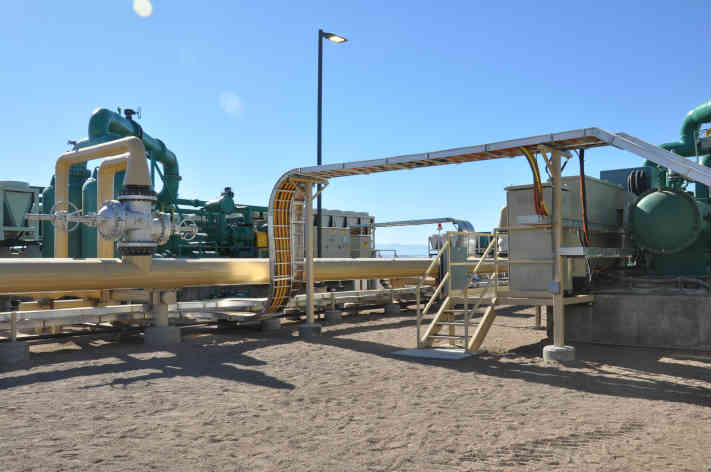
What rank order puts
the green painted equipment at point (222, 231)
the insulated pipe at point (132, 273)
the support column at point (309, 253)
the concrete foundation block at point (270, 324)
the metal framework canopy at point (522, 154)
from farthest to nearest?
the green painted equipment at point (222, 231), the concrete foundation block at point (270, 324), the support column at point (309, 253), the insulated pipe at point (132, 273), the metal framework canopy at point (522, 154)

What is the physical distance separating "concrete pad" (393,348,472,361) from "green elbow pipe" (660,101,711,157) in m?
11.2

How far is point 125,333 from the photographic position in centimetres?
1244

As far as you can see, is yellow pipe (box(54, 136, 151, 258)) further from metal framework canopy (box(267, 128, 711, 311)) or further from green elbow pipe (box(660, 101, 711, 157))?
green elbow pipe (box(660, 101, 711, 157))

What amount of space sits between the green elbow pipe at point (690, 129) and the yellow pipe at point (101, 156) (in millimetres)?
14485

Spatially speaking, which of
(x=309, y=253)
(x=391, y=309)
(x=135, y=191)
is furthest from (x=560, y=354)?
(x=391, y=309)

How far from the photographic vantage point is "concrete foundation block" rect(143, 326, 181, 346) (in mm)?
10969

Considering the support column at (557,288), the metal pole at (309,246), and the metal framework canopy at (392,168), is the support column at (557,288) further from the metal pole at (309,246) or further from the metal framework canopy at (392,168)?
the metal pole at (309,246)

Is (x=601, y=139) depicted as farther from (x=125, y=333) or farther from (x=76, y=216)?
(x=125, y=333)

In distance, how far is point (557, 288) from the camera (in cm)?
952

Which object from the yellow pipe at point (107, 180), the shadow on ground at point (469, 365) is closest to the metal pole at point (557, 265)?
the shadow on ground at point (469, 365)

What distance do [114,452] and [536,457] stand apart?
3490 millimetres

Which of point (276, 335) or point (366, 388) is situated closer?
point (366, 388)

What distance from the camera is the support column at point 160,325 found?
36.1 ft

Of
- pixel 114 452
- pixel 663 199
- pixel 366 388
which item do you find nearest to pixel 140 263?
pixel 366 388
